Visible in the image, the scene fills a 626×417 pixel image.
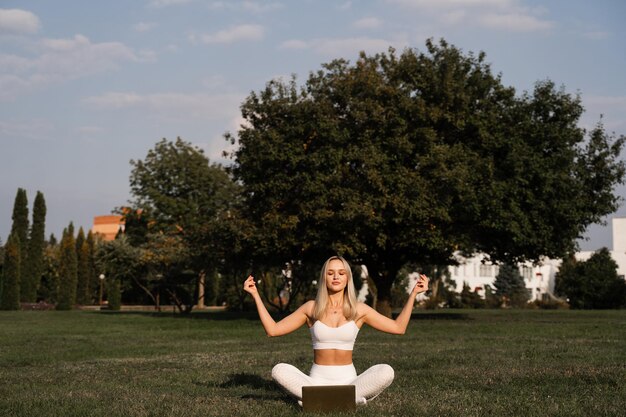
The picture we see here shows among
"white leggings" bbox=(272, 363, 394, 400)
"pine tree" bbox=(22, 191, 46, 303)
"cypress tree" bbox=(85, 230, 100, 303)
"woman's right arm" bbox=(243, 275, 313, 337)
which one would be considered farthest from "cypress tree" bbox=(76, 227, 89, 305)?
"white leggings" bbox=(272, 363, 394, 400)

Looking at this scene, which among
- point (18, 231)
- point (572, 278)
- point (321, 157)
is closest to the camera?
point (321, 157)

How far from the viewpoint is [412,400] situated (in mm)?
10086

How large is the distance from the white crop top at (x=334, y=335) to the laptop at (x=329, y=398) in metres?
0.58

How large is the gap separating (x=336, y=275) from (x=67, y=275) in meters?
63.1

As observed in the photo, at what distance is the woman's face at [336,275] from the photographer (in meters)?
9.38

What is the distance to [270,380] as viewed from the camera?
12.7m

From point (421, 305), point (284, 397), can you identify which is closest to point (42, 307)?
point (421, 305)

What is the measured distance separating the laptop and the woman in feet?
1.32

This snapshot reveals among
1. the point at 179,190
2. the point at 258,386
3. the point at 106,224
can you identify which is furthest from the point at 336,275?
the point at 106,224

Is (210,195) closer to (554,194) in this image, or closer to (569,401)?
(554,194)

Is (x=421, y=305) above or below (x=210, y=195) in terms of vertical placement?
below

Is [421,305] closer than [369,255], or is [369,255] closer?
[369,255]

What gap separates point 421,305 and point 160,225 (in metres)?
26.8

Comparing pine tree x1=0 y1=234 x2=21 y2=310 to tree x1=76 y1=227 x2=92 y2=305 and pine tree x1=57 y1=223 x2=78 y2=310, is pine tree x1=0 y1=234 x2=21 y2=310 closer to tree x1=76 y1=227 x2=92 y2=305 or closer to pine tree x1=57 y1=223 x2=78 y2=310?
pine tree x1=57 y1=223 x2=78 y2=310
